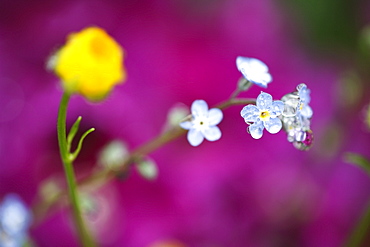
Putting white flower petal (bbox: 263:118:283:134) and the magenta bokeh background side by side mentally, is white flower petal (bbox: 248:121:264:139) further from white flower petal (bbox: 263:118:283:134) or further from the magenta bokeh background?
the magenta bokeh background

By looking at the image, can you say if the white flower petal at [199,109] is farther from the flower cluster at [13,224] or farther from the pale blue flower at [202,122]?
the flower cluster at [13,224]

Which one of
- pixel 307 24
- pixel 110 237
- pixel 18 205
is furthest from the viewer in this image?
pixel 307 24

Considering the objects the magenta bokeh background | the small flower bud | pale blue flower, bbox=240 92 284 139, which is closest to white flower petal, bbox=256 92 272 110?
pale blue flower, bbox=240 92 284 139

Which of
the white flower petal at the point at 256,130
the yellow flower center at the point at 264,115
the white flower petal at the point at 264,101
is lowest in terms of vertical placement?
the white flower petal at the point at 256,130

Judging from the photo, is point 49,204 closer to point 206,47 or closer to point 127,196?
point 127,196

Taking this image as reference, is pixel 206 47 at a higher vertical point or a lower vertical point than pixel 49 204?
higher

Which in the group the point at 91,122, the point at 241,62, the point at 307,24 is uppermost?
the point at 307,24

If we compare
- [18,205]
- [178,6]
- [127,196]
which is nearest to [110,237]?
[127,196]

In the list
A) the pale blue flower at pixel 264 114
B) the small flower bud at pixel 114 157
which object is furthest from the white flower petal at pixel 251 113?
the small flower bud at pixel 114 157
